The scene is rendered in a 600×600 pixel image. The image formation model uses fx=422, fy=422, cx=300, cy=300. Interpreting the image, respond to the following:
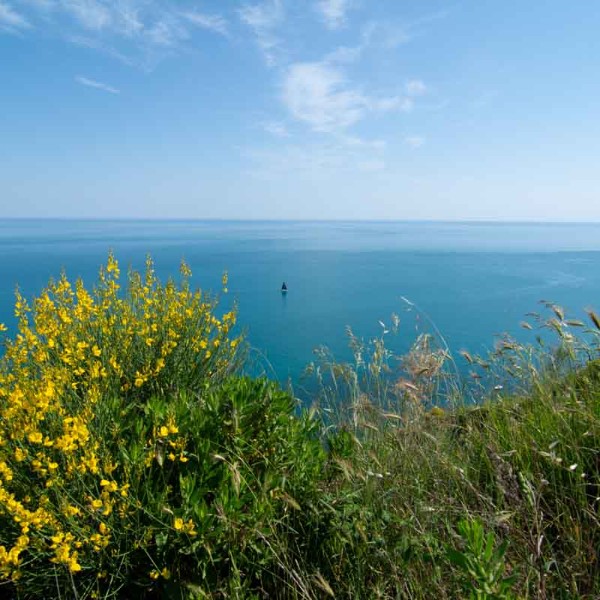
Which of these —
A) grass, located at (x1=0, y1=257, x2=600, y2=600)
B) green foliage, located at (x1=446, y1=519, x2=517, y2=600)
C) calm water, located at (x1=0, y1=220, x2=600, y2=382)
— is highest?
green foliage, located at (x1=446, y1=519, x2=517, y2=600)

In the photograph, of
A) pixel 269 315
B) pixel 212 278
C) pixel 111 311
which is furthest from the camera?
pixel 212 278

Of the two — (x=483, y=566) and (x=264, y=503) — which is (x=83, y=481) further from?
(x=483, y=566)

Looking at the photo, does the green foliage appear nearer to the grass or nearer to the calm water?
the grass

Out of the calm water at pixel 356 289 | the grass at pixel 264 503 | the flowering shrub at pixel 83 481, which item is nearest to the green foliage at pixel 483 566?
the grass at pixel 264 503

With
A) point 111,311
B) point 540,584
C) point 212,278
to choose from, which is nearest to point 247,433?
point 540,584

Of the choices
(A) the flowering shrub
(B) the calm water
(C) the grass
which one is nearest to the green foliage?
(C) the grass

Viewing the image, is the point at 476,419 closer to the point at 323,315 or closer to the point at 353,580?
the point at 353,580

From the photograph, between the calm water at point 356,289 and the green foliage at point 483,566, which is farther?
the calm water at point 356,289

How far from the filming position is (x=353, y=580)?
76.9 inches

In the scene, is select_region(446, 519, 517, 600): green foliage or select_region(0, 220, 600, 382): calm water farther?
select_region(0, 220, 600, 382): calm water

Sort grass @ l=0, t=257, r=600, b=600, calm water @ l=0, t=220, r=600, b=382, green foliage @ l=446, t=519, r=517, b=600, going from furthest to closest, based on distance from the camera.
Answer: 1. calm water @ l=0, t=220, r=600, b=382
2. grass @ l=0, t=257, r=600, b=600
3. green foliage @ l=446, t=519, r=517, b=600

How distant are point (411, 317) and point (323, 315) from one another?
5349 millimetres

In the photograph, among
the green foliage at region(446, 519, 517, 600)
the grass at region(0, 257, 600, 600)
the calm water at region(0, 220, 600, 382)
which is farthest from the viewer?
the calm water at region(0, 220, 600, 382)

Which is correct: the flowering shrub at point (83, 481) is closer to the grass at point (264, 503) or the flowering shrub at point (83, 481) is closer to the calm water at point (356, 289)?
the grass at point (264, 503)
